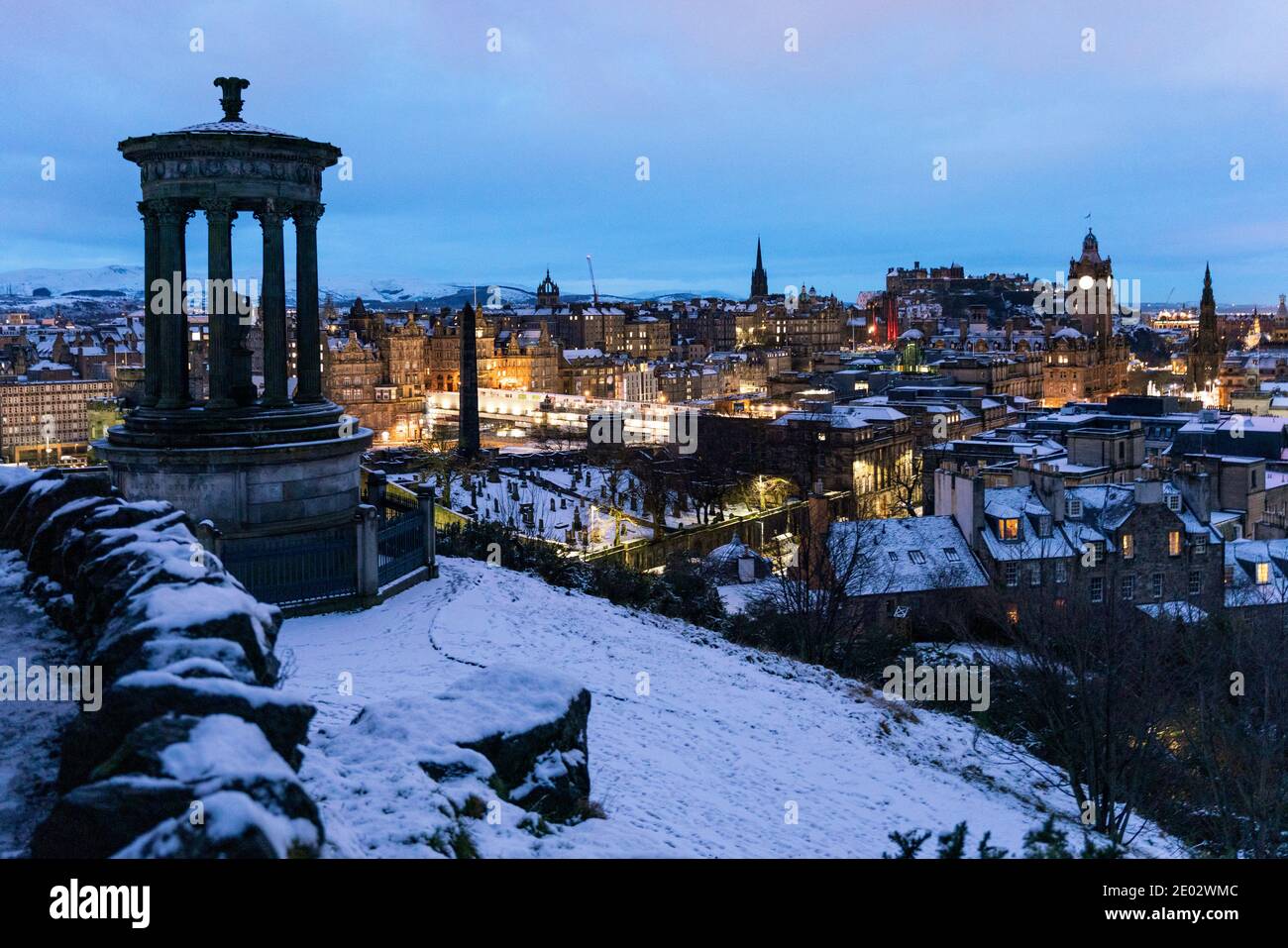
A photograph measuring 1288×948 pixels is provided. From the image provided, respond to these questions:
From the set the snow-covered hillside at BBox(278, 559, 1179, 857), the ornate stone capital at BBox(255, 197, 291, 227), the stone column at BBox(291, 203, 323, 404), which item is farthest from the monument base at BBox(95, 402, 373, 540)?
the ornate stone capital at BBox(255, 197, 291, 227)

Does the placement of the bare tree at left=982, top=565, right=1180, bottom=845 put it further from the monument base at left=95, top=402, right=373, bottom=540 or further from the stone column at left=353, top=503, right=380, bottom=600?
the monument base at left=95, top=402, right=373, bottom=540

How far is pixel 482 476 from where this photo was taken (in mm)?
75688

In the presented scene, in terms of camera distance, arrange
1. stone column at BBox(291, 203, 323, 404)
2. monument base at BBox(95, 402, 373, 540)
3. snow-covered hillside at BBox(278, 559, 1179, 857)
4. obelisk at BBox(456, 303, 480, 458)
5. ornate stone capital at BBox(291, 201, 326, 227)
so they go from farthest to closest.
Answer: obelisk at BBox(456, 303, 480, 458) → stone column at BBox(291, 203, 323, 404) → ornate stone capital at BBox(291, 201, 326, 227) → monument base at BBox(95, 402, 373, 540) → snow-covered hillside at BBox(278, 559, 1179, 857)

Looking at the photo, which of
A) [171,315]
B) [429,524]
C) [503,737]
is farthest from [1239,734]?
[171,315]

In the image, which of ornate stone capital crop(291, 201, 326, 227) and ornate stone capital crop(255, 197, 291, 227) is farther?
ornate stone capital crop(291, 201, 326, 227)

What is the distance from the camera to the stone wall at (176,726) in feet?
18.5

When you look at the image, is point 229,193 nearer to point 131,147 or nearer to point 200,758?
point 131,147

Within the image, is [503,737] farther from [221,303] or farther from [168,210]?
[168,210]

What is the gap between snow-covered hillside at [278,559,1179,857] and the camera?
382 inches

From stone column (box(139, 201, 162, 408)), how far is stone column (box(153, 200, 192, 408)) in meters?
0.04

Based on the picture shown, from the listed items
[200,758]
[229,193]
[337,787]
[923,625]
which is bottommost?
[923,625]
